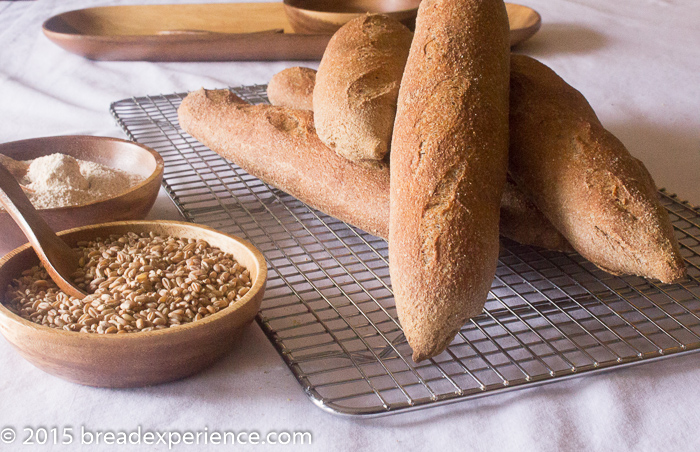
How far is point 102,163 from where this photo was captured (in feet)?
4.16

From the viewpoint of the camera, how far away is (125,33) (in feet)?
7.19

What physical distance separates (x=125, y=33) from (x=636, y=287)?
6.09 ft

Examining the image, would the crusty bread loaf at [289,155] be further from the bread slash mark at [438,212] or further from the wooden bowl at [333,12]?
the wooden bowl at [333,12]

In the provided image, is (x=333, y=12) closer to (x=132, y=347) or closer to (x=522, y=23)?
(x=522, y=23)

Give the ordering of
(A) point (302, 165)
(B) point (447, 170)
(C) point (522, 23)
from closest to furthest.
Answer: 1. (B) point (447, 170)
2. (A) point (302, 165)
3. (C) point (522, 23)

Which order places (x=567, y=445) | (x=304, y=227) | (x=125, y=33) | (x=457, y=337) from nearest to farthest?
(x=567, y=445) → (x=457, y=337) → (x=304, y=227) → (x=125, y=33)

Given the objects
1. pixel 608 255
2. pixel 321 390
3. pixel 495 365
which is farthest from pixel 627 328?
pixel 321 390

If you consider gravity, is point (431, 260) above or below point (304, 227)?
above

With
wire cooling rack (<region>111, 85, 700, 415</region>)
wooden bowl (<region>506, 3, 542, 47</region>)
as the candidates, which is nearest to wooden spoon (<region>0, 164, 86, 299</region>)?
wire cooling rack (<region>111, 85, 700, 415</region>)

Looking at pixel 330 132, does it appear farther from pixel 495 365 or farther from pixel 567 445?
pixel 567 445

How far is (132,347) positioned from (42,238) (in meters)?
0.26

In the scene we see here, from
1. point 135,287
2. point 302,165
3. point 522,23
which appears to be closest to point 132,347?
point 135,287

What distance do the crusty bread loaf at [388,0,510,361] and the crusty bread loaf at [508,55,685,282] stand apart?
2.6 inches

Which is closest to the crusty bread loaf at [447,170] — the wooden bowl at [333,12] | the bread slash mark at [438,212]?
the bread slash mark at [438,212]
